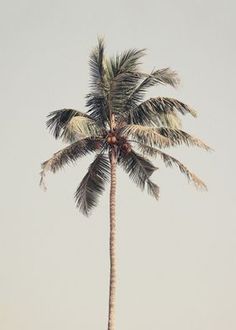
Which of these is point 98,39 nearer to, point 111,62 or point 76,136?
point 111,62

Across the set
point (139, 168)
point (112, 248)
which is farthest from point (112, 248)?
point (139, 168)

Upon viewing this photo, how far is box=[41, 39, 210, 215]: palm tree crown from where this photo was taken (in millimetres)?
30500

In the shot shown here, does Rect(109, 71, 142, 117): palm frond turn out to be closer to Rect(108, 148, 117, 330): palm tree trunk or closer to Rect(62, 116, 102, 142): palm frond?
Rect(62, 116, 102, 142): palm frond

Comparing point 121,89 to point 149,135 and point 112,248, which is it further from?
point 112,248

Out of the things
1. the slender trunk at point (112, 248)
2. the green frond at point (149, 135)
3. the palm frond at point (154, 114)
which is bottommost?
the slender trunk at point (112, 248)

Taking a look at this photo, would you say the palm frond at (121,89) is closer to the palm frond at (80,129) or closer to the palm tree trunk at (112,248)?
the palm frond at (80,129)

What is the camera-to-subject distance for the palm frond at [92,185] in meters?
31.2

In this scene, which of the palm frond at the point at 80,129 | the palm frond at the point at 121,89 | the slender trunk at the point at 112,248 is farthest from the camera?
the palm frond at the point at 121,89

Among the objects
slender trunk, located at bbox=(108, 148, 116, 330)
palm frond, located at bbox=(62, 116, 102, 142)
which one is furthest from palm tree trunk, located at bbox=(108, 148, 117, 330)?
palm frond, located at bbox=(62, 116, 102, 142)

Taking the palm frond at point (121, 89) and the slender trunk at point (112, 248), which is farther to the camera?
the palm frond at point (121, 89)

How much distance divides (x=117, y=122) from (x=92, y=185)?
2829 millimetres

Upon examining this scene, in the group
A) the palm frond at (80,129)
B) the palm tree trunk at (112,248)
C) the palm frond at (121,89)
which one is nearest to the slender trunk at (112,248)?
the palm tree trunk at (112,248)

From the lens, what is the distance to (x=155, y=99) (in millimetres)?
31031

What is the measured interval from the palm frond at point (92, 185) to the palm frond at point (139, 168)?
81 centimetres
